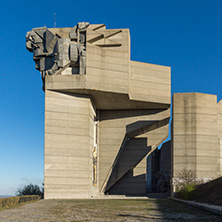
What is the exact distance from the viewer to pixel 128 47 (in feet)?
103

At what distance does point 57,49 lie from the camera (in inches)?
1137

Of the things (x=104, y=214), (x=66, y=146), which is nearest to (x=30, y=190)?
(x=66, y=146)

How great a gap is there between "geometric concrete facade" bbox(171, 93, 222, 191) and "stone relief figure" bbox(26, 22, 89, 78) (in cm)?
921

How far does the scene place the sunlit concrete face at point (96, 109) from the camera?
27.3 m

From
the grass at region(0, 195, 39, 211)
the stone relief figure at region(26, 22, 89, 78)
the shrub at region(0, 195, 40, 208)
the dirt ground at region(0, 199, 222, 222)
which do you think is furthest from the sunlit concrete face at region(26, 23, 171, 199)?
the dirt ground at region(0, 199, 222, 222)

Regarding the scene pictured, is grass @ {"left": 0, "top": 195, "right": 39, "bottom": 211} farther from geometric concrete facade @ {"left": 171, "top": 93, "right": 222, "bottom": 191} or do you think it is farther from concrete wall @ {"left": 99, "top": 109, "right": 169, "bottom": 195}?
concrete wall @ {"left": 99, "top": 109, "right": 169, "bottom": 195}

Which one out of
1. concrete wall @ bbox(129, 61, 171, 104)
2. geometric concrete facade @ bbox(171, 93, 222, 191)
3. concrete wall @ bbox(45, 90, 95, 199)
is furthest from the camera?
concrete wall @ bbox(129, 61, 171, 104)

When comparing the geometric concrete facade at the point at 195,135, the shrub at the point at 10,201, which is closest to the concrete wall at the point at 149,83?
the geometric concrete facade at the point at 195,135

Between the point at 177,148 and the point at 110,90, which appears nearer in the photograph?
the point at 110,90

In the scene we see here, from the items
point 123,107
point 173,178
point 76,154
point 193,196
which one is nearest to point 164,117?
Result: point 123,107

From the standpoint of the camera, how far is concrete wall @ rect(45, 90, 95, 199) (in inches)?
1053

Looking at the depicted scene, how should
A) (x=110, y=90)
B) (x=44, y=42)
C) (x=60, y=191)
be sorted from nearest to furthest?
(x=60, y=191) → (x=110, y=90) → (x=44, y=42)

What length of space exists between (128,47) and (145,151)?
1137cm

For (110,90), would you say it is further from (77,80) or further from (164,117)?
(164,117)
